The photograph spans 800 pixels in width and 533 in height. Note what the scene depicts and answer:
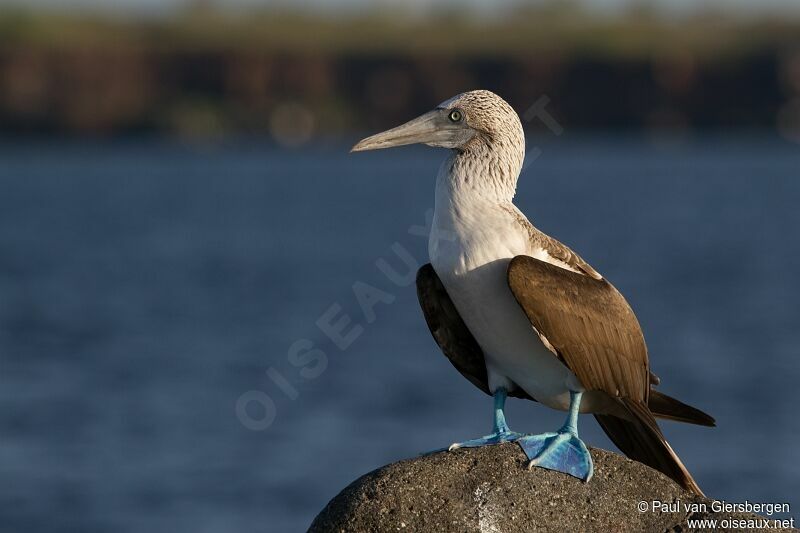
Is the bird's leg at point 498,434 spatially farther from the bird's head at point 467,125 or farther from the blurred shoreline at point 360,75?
the blurred shoreline at point 360,75

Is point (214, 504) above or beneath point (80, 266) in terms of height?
beneath

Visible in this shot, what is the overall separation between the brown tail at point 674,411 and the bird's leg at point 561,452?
0.81m

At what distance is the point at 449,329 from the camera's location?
9.68 meters

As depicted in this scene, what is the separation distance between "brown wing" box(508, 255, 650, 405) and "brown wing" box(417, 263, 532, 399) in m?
0.69

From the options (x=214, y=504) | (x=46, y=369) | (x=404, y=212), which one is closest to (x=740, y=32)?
(x=404, y=212)

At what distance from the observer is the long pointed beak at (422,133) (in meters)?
9.59

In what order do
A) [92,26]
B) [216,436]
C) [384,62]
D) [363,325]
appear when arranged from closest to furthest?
[216,436], [363,325], [384,62], [92,26]

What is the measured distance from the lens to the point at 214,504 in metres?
23.6

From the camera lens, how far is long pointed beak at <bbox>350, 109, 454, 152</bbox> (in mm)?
9586

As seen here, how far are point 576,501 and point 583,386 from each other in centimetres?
80

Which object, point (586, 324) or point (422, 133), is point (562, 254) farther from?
point (422, 133)

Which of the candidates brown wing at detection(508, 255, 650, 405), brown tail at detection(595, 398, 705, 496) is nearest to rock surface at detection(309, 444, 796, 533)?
brown tail at detection(595, 398, 705, 496)

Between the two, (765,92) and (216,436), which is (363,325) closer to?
(216,436)

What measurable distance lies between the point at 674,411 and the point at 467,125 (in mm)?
2378
